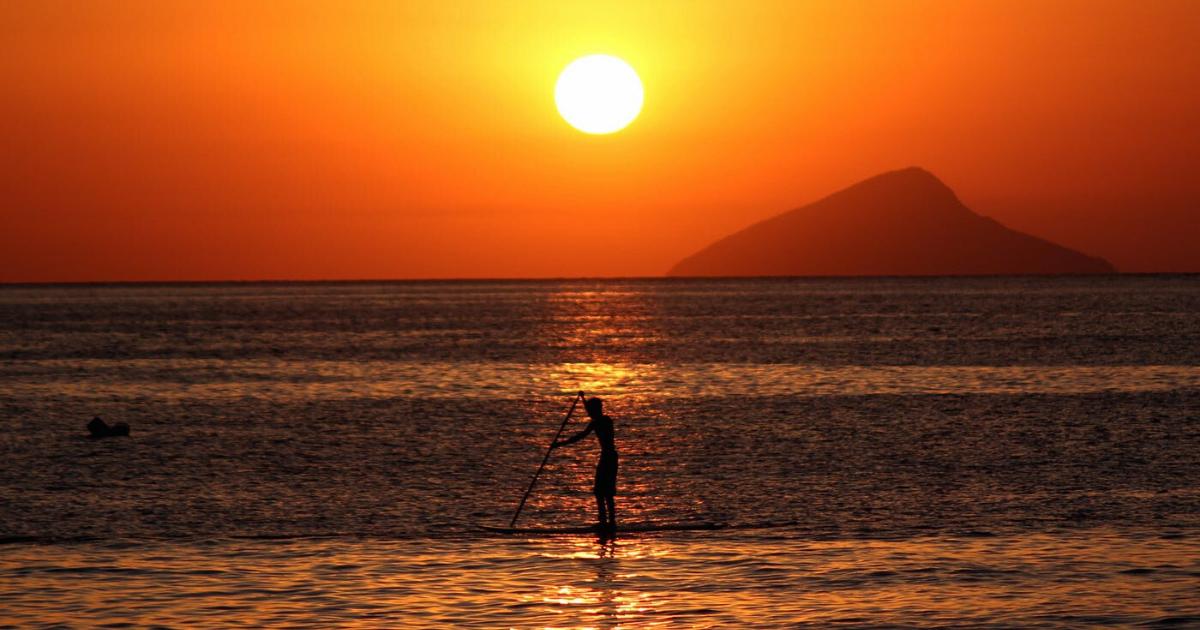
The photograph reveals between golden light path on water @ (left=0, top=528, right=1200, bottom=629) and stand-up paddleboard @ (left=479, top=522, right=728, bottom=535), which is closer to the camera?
golden light path on water @ (left=0, top=528, right=1200, bottom=629)

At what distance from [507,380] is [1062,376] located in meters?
24.1

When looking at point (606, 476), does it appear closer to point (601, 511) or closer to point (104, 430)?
point (601, 511)

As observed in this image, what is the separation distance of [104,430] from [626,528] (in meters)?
22.5

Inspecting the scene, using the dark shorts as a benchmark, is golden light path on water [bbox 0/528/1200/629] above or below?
below

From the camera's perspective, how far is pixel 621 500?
96.8 feet

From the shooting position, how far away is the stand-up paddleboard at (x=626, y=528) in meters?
25.5

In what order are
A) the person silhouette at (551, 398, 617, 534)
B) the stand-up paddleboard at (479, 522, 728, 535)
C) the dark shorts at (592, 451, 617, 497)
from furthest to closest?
the stand-up paddleboard at (479, 522, 728, 535)
the dark shorts at (592, 451, 617, 497)
the person silhouette at (551, 398, 617, 534)

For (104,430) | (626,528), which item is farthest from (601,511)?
(104,430)

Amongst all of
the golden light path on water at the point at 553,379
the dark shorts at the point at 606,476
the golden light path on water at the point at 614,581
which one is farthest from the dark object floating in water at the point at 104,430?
the dark shorts at the point at 606,476

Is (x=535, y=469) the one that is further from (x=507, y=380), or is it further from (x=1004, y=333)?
(x=1004, y=333)

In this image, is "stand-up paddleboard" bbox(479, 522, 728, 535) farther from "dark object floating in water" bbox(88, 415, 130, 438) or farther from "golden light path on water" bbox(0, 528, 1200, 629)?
"dark object floating in water" bbox(88, 415, 130, 438)

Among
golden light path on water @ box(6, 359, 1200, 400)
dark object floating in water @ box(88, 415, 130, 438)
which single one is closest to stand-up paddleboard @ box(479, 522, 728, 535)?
dark object floating in water @ box(88, 415, 130, 438)

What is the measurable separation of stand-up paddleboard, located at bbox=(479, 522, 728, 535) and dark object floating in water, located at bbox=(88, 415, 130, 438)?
20.7 meters

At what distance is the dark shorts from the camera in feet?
82.6
